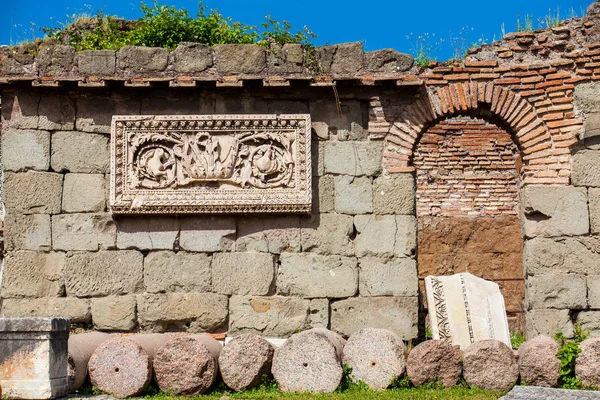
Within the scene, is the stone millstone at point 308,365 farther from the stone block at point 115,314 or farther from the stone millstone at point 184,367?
the stone block at point 115,314

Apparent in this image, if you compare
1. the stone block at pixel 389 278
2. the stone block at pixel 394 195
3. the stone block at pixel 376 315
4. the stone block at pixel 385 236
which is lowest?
the stone block at pixel 376 315

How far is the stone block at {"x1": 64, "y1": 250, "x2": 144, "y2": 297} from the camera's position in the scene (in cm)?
884

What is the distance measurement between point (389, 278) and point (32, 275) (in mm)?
4077

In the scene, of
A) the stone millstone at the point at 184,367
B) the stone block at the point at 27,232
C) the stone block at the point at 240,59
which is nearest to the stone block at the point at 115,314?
the stone block at the point at 27,232

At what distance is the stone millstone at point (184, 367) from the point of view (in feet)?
23.4

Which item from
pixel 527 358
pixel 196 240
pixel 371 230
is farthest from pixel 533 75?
pixel 196 240

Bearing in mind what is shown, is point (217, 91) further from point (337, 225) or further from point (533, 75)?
point (533, 75)

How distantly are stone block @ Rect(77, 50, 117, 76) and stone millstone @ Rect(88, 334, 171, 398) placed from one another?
11.3 feet

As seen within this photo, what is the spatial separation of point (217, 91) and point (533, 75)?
3.74 metres

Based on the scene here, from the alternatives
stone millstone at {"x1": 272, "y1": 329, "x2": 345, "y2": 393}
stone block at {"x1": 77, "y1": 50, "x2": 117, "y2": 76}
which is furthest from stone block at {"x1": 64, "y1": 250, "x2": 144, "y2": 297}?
stone millstone at {"x1": 272, "y1": 329, "x2": 345, "y2": 393}

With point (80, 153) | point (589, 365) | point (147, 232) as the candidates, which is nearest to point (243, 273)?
point (147, 232)

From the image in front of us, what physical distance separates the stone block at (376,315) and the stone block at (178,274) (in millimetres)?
1547

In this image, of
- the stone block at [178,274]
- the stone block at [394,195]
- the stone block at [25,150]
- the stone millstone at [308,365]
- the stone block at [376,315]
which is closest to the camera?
the stone millstone at [308,365]

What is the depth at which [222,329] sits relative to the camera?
879cm
